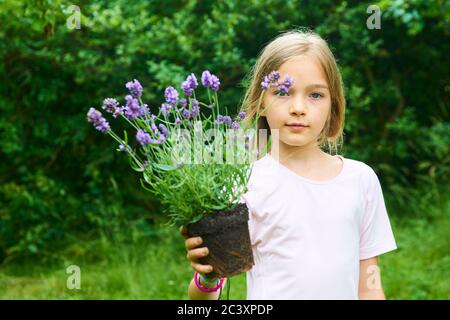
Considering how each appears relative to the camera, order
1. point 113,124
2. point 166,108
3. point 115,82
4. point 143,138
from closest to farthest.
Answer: point 143,138 < point 166,108 < point 115,82 < point 113,124

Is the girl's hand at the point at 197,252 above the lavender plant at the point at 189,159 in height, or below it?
below

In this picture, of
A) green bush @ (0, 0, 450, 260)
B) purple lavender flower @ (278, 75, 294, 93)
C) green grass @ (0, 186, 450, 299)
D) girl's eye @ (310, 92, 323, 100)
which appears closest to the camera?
purple lavender flower @ (278, 75, 294, 93)

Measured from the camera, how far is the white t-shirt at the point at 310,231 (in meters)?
1.88

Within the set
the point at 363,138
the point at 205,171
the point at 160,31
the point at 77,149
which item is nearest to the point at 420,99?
Answer: the point at 363,138

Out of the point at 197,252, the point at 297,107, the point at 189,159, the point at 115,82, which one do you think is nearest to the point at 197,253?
the point at 197,252

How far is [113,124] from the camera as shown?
17.6ft

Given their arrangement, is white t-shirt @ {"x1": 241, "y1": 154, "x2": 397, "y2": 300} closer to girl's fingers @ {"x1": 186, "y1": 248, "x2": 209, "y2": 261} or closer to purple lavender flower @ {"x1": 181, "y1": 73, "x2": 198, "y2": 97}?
girl's fingers @ {"x1": 186, "y1": 248, "x2": 209, "y2": 261}

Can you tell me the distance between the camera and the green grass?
4.48 metres

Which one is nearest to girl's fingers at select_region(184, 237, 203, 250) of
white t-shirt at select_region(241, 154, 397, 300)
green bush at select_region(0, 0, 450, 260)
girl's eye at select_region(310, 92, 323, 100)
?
white t-shirt at select_region(241, 154, 397, 300)

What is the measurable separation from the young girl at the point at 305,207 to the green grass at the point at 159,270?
2356 mm

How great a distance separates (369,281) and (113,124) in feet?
11.9

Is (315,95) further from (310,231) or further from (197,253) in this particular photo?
(197,253)

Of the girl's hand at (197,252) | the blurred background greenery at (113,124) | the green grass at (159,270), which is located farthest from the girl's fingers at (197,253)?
the blurred background greenery at (113,124)

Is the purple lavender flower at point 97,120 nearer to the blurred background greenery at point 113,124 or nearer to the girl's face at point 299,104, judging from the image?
the girl's face at point 299,104
